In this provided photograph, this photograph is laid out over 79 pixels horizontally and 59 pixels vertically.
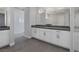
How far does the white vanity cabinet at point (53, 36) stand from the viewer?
1.01 m

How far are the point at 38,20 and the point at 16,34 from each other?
415 mm

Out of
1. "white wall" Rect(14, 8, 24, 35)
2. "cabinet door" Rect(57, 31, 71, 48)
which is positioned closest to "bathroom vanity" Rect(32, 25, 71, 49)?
"cabinet door" Rect(57, 31, 71, 48)

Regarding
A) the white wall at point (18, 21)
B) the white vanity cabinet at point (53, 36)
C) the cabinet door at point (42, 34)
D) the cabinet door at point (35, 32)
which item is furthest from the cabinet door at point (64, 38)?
the white wall at point (18, 21)

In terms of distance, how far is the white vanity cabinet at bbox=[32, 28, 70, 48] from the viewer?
101 centimetres

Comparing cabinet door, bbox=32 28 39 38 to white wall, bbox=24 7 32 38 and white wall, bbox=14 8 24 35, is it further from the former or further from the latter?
white wall, bbox=14 8 24 35

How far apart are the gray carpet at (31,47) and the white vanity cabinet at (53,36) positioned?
A: 0.08 metres

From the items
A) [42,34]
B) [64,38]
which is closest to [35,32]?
[42,34]

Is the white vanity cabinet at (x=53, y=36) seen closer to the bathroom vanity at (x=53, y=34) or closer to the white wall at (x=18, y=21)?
the bathroom vanity at (x=53, y=34)

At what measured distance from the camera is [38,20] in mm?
1129

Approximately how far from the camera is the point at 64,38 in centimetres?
103

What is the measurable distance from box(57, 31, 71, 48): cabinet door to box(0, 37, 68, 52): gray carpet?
0.25 feet

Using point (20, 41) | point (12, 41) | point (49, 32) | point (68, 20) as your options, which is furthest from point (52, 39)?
point (12, 41)

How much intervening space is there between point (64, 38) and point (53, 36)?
6.6 inches
